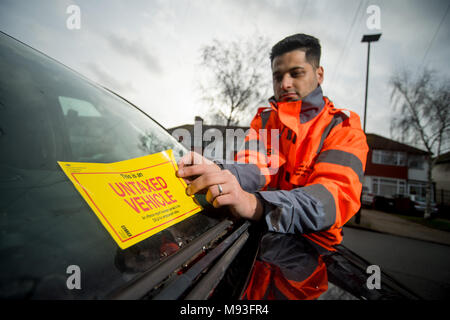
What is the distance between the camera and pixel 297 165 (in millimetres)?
1223

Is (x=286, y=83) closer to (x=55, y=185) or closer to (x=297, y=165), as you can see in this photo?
(x=297, y=165)

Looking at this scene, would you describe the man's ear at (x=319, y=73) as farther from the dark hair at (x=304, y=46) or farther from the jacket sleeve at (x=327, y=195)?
the jacket sleeve at (x=327, y=195)

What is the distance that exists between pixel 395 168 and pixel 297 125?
26.9 meters

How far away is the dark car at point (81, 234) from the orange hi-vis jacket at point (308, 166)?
104 millimetres

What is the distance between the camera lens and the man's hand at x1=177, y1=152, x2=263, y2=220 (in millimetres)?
693

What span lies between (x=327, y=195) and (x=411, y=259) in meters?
4.63

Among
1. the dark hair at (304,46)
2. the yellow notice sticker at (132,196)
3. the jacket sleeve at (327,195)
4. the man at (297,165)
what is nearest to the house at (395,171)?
the dark hair at (304,46)

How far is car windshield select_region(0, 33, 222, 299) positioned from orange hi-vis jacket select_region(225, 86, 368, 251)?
36cm

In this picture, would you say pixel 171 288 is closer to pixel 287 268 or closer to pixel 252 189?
pixel 287 268

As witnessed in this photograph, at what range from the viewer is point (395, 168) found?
20969 millimetres

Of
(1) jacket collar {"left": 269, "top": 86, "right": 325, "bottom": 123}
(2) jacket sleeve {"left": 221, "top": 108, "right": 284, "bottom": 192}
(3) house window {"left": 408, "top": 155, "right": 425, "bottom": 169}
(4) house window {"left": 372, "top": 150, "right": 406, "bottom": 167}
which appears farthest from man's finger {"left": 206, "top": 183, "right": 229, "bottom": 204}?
(3) house window {"left": 408, "top": 155, "right": 425, "bottom": 169}
